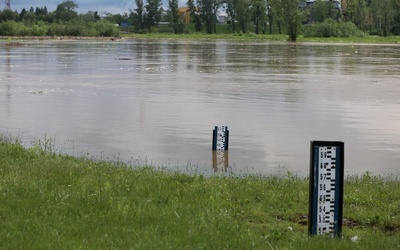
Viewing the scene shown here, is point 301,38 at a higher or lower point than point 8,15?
lower

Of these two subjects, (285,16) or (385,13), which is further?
(385,13)

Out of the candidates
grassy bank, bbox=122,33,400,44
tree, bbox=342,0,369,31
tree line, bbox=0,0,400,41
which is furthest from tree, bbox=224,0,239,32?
tree, bbox=342,0,369,31

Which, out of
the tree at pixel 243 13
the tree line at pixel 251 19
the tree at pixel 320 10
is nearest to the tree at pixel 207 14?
the tree line at pixel 251 19

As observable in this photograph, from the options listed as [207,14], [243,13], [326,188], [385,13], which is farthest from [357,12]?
[326,188]

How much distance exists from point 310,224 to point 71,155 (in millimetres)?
7502

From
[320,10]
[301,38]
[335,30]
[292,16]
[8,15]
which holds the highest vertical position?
[320,10]

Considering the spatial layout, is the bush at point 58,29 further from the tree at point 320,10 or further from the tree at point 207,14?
the tree at point 320,10

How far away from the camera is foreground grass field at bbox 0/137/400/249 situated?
23.4ft

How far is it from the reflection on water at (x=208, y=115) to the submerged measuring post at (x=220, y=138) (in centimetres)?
31

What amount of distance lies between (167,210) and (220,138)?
6267 mm

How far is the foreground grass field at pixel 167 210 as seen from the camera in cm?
714

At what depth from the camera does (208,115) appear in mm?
20203

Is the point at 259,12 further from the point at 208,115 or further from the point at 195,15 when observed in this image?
the point at 208,115

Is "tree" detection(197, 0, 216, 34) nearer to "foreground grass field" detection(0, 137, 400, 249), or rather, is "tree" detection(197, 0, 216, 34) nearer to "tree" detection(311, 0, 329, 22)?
"tree" detection(311, 0, 329, 22)
